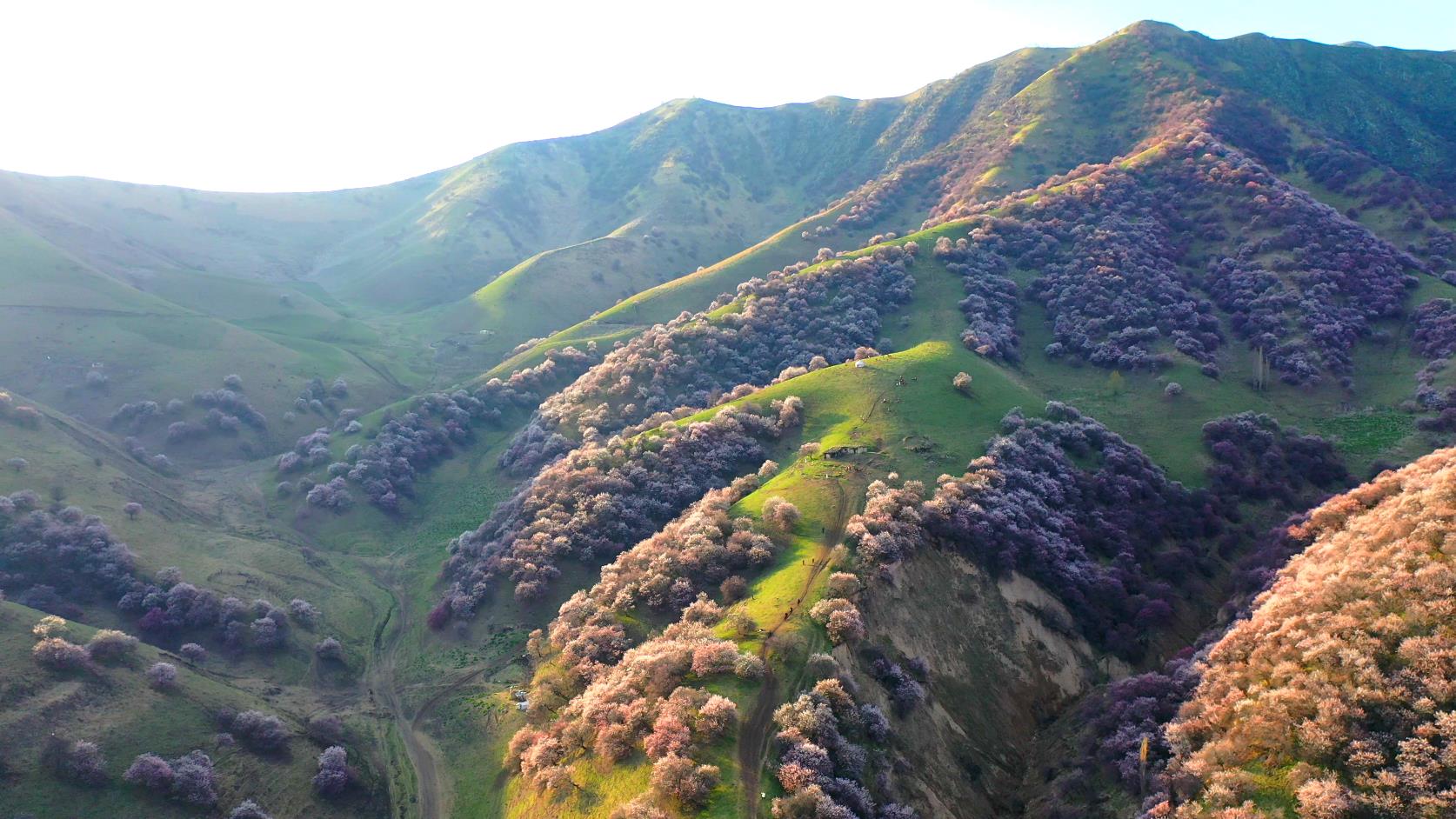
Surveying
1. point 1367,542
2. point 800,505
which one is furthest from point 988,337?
point 1367,542

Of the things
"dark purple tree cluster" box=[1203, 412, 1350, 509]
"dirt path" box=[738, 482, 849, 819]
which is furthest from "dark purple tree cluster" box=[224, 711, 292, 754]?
"dark purple tree cluster" box=[1203, 412, 1350, 509]

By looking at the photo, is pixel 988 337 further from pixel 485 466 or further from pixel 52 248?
pixel 52 248

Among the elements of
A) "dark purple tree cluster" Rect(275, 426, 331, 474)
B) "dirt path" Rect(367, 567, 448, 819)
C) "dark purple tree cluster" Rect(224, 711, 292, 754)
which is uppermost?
"dark purple tree cluster" Rect(275, 426, 331, 474)

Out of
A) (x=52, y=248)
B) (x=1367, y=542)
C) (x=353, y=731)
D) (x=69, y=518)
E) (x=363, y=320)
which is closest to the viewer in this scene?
(x=1367, y=542)

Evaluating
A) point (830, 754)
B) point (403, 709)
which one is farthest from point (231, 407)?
point (830, 754)

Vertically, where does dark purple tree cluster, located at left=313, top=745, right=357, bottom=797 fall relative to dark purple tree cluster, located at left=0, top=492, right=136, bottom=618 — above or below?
below

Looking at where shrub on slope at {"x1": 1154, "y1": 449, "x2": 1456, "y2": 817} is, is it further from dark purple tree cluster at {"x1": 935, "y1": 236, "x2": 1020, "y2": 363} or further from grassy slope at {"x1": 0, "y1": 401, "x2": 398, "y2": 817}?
dark purple tree cluster at {"x1": 935, "y1": 236, "x2": 1020, "y2": 363}

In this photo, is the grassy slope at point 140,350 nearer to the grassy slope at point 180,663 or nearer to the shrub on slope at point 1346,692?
the grassy slope at point 180,663
